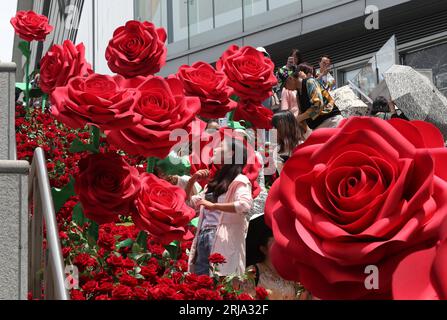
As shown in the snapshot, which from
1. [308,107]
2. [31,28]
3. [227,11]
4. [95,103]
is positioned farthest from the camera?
[227,11]

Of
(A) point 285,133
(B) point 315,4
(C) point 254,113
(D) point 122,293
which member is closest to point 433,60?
(B) point 315,4

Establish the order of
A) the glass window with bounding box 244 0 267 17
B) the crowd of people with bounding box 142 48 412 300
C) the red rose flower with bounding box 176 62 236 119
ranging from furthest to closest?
1. the glass window with bounding box 244 0 267 17
2. the crowd of people with bounding box 142 48 412 300
3. the red rose flower with bounding box 176 62 236 119

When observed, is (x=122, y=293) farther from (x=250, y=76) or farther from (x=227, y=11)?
(x=227, y=11)

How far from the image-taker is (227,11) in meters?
21.5

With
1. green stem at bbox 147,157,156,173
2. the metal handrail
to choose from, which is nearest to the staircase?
the metal handrail

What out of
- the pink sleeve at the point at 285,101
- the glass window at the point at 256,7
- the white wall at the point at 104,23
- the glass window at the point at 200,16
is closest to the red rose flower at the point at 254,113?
the pink sleeve at the point at 285,101

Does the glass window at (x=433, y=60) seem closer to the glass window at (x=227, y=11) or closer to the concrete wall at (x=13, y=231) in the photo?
the glass window at (x=227, y=11)

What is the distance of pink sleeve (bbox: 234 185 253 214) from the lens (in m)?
5.77

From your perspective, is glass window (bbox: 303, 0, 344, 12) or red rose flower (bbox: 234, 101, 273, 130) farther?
glass window (bbox: 303, 0, 344, 12)

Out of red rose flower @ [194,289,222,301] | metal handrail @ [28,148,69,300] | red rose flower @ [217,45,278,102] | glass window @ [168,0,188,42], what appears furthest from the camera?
glass window @ [168,0,188,42]

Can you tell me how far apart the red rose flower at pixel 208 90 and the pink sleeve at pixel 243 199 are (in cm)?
169

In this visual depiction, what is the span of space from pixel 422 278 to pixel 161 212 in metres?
2.37

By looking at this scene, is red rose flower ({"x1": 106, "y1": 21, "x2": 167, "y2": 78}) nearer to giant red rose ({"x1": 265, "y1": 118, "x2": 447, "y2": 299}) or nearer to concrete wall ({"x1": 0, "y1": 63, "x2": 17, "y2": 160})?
concrete wall ({"x1": 0, "y1": 63, "x2": 17, "y2": 160})

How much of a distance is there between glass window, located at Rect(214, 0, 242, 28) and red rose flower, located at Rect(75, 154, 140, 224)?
18.0m
